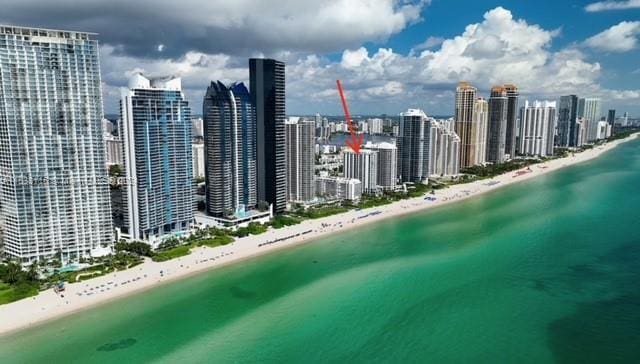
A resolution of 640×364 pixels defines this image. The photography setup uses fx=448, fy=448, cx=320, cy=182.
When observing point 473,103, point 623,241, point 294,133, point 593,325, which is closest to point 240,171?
point 294,133

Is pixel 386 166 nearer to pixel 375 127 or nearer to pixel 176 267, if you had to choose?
pixel 176 267

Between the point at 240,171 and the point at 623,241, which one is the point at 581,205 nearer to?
the point at 623,241

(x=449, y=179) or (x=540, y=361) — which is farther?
(x=449, y=179)


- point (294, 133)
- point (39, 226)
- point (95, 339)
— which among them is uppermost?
point (294, 133)

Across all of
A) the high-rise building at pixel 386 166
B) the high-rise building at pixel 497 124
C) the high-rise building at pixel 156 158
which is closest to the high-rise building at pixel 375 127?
the high-rise building at pixel 497 124

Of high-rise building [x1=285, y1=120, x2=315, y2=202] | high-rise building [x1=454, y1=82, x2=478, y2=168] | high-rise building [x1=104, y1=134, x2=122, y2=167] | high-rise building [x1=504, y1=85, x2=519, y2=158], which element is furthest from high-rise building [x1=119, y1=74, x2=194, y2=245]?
high-rise building [x1=504, y1=85, x2=519, y2=158]

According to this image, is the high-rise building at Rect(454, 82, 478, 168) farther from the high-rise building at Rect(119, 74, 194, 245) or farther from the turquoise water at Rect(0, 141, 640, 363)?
the high-rise building at Rect(119, 74, 194, 245)

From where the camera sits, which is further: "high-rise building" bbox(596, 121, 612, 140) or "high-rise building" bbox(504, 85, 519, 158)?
"high-rise building" bbox(596, 121, 612, 140)
